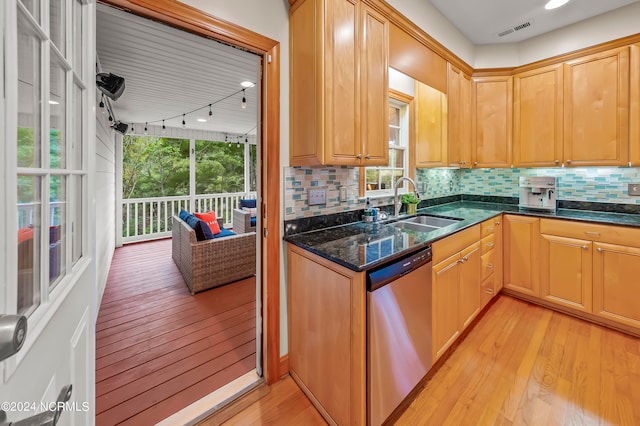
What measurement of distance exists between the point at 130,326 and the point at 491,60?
4.67 m

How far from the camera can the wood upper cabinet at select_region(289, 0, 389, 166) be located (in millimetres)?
1588

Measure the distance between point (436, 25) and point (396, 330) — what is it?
106 inches

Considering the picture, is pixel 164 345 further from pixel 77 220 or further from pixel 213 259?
pixel 77 220

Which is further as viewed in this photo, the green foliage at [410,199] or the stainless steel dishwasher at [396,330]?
the green foliage at [410,199]

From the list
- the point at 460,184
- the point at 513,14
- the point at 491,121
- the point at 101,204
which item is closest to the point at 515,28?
the point at 513,14

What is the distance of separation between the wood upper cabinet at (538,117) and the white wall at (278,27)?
272 centimetres

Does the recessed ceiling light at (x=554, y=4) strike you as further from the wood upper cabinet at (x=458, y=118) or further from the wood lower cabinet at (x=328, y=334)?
the wood lower cabinet at (x=328, y=334)

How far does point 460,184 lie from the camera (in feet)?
12.6

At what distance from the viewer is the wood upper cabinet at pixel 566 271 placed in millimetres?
2475

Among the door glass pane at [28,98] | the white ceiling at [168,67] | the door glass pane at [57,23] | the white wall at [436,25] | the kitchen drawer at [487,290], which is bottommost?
the kitchen drawer at [487,290]

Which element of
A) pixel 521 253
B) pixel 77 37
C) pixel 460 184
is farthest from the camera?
pixel 460 184

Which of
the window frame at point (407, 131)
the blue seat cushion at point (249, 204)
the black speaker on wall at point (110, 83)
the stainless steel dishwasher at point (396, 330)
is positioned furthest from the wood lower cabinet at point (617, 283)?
the blue seat cushion at point (249, 204)

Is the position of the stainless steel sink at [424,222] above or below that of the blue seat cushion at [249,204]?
below
